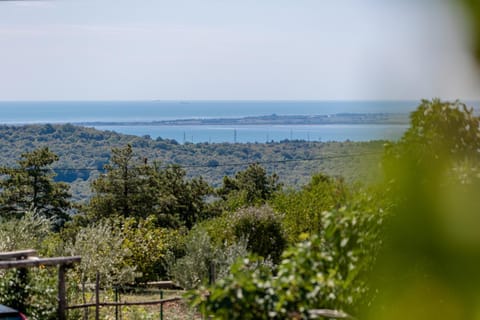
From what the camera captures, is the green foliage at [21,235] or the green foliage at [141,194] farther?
the green foliage at [141,194]

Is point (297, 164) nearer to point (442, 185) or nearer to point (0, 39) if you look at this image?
point (442, 185)

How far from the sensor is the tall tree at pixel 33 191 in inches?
1120

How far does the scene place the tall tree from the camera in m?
28.5

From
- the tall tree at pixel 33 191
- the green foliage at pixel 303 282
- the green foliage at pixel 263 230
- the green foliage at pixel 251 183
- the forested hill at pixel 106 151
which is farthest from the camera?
the forested hill at pixel 106 151

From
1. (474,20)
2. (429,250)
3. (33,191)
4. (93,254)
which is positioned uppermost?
(474,20)

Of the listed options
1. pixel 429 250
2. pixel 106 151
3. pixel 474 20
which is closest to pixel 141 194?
pixel 106 151

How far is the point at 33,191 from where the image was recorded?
28.7 meters

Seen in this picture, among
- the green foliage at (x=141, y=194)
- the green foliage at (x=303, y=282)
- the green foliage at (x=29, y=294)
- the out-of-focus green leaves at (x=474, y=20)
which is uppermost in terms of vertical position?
the out-of-focus green leaves at (x=474, y=20)

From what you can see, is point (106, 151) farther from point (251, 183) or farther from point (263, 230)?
point (263, 230)

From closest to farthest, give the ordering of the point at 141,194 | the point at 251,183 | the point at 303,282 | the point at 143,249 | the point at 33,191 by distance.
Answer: the point at 303,282 → the point at 143,249 → the point at 141,194 → the point at 33,191 → the point at 251,183

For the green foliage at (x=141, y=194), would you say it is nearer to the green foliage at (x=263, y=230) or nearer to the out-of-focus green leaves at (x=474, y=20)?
the green foliage at (x=263, y=230)

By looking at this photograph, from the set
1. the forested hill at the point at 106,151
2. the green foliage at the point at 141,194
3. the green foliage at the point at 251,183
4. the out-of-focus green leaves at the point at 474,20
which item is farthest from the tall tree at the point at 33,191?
the out-of-focus green leaves at the point at 474,20

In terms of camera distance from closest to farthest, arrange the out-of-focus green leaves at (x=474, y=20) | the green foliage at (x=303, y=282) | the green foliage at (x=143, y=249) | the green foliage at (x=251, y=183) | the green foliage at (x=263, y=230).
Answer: the out-of-focus green leaves at (x=474, y=20)
the green foliage at (x=303, y=282)
the green foliage at (x=263, y=230)
the green foliage at (x=143, y=249)
the green foliage at (x=251, y=183)

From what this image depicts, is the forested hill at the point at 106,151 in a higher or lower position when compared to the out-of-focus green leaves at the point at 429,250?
lower
